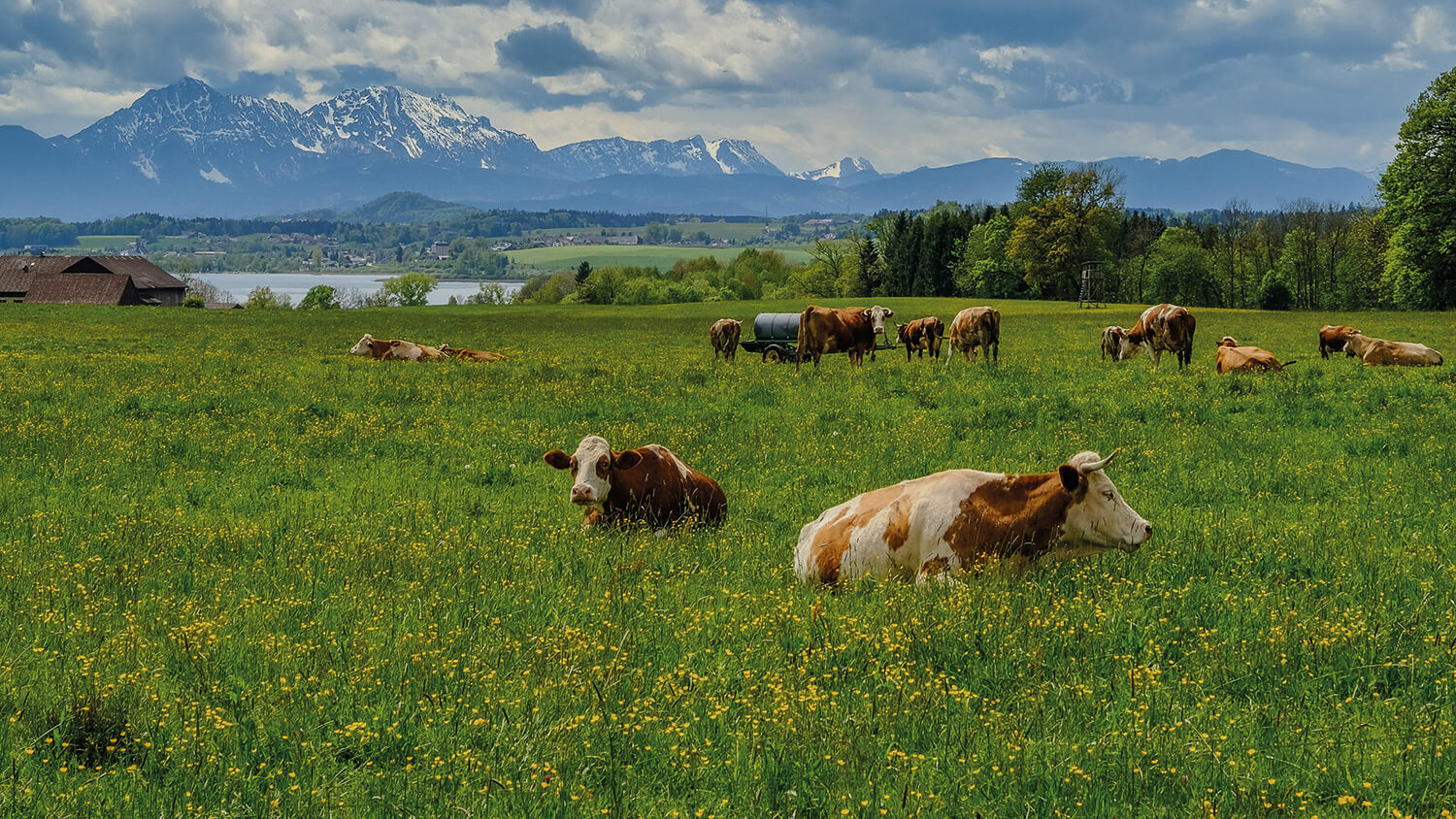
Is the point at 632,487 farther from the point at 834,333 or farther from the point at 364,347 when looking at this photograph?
the point at 364,347

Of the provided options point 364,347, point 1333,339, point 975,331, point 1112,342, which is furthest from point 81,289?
point 1333,339

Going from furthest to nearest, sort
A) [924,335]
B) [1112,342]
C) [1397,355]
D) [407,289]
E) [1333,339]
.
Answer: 1. [407,289]
2. [924,335]
3. [1112,342]
4. [1333,339]
5. [1397,355]

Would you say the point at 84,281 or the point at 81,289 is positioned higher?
the point at 84,281

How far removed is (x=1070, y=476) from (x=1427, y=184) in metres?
65.6

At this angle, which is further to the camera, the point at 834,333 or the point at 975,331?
the point at 975,331

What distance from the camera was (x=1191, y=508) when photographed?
424 inches

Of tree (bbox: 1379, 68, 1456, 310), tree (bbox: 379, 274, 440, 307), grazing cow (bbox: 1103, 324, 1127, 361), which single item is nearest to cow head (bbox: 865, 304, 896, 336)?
grazing cow (bbox: 1103, 324, 1127, 361)

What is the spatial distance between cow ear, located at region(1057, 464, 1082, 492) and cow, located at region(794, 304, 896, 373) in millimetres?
20611

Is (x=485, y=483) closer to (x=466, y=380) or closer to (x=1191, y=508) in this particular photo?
(x=1191, y=508)

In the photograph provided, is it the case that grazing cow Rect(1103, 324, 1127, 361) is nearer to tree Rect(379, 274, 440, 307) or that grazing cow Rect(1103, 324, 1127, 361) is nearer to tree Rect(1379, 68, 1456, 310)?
tree Rect(1379, 68, 1456, 310)

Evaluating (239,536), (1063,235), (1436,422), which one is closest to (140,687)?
(239,536)

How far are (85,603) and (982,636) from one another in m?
6.43

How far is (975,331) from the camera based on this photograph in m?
30.7

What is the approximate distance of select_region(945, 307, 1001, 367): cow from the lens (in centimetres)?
3039
